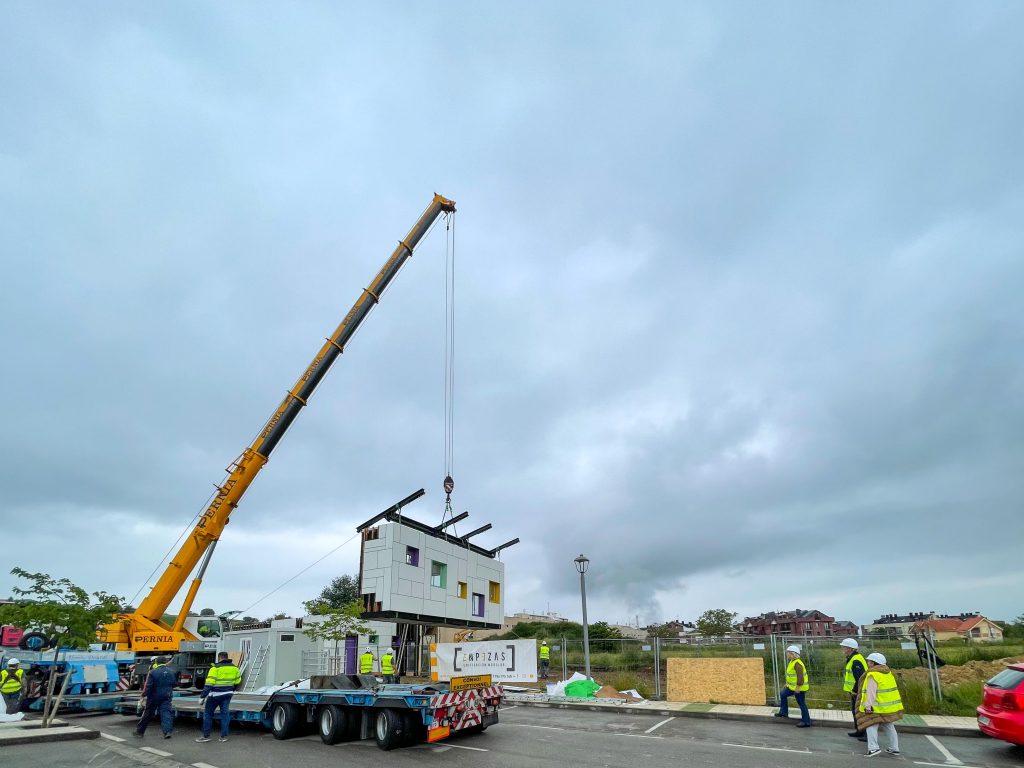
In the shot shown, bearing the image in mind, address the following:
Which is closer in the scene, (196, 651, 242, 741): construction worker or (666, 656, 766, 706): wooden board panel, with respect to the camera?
(196, 651, 242, 741): construction worker

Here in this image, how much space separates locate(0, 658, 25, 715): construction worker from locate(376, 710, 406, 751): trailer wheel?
409 inches

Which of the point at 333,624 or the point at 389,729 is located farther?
the point at 333,624

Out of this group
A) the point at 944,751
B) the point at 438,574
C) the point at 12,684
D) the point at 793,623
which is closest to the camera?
the point at 944,751

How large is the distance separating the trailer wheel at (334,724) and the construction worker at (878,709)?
363 inches

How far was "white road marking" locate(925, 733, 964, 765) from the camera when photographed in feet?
34.1

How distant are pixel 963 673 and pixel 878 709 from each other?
12137mm

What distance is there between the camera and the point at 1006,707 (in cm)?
1032

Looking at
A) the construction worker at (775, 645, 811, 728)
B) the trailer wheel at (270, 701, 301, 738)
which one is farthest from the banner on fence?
the construction worker at (775, 645, 811, 728)

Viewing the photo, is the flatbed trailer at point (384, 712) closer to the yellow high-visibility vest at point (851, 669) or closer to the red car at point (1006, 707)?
the yellow high-visibility vest at point (851, 669)

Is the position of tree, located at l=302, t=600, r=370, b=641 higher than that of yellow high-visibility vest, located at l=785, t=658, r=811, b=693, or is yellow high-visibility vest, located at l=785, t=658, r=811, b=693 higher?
tree, located at l=302, t=600, r=370, b=641

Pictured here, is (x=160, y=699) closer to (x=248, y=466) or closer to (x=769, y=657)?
(x=248, y=466)

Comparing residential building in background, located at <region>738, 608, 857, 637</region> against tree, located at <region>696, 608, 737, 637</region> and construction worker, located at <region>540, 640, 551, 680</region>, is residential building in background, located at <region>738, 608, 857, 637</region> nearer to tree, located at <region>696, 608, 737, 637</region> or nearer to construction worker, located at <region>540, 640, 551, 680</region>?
tree, located at <region>696, 608, 737, 637</region>

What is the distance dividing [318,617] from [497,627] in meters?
18.6

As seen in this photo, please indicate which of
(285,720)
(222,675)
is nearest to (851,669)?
(285,720)
